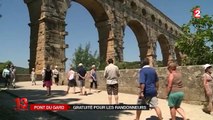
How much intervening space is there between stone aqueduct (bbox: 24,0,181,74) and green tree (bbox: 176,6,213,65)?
8.10 m

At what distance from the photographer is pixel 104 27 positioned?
24062 mm

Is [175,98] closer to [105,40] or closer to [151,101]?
[151,101]

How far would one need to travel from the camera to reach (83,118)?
20.9 ft

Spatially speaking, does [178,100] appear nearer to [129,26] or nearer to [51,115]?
[51,115]

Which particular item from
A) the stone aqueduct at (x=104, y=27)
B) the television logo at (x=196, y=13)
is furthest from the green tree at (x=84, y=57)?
the television logo at (x=196, y=13)

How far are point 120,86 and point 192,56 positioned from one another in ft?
15.6

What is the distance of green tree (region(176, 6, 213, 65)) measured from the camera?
13.9m

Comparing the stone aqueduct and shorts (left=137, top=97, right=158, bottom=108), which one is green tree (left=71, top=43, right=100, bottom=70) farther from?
shorts (left=137, top=97, right=158, bottom=108)

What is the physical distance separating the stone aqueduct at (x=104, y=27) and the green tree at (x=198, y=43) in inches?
319

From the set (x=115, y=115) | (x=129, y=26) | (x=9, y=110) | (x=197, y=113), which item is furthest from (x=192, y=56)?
(x=129, y=26)

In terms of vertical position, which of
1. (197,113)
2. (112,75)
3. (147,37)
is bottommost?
(197,113)

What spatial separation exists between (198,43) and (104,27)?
10962 millimetres

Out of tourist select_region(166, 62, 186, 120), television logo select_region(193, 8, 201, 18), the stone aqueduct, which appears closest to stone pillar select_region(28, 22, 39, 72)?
the stone aqueduct

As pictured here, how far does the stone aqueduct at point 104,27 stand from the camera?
18391mm
